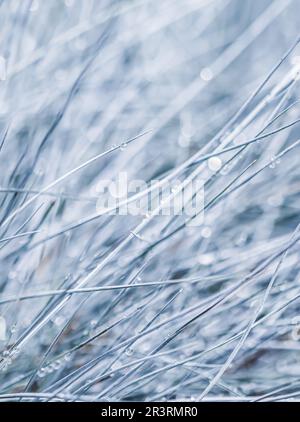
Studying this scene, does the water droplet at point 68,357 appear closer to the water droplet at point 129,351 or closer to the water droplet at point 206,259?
the water droplet at point 129,351

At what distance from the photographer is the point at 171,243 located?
627mm

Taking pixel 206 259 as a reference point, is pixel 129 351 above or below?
below

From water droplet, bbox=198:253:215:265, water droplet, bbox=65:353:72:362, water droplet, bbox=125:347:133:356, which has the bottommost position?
water droplet, bbox=125:347:133:356

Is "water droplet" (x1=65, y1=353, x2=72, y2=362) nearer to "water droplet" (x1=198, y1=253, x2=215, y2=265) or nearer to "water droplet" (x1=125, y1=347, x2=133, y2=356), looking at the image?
"water droplet" (x1=125, y1=347, x2=133, y2=356)

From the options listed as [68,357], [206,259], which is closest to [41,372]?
[68,357]

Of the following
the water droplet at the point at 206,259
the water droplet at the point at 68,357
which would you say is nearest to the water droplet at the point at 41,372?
the water droplet at the point at 68,357

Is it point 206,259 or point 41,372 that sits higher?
point 206,259

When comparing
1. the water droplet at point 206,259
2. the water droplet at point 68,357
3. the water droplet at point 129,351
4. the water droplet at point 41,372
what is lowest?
the water droplet at point 41,372

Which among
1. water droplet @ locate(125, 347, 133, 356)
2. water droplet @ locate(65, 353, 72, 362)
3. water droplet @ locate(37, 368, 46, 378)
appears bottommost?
water droplet @ locate(37, 368, 46, 378)

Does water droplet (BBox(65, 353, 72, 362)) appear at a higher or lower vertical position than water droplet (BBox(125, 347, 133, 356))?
higher

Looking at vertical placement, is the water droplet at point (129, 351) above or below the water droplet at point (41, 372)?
above

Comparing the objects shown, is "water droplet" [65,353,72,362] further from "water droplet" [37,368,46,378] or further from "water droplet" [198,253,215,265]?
"water droplet" [198,253,215,265]

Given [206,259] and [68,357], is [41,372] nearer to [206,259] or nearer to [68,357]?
[68,357]

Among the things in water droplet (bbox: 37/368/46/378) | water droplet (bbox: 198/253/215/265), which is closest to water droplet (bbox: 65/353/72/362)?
water droplet (bbox: 37/368/46/378)
